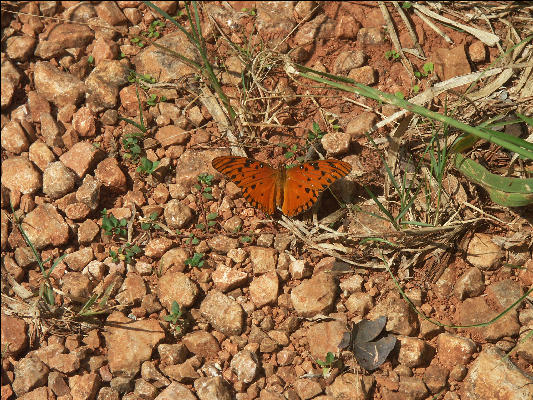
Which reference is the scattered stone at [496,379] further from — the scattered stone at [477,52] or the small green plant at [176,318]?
the scattered stone at [477,52]

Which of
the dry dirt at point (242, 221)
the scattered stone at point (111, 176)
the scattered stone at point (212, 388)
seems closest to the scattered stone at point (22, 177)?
the dry dirt at point (242, 221)

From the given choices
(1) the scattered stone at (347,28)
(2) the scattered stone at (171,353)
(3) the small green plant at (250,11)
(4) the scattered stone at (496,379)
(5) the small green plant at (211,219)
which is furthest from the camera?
(3) the small green plant at (250,11)

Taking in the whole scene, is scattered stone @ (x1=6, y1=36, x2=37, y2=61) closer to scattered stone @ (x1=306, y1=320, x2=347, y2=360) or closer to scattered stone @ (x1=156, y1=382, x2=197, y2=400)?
scattered stone @ (x1=156, y1=382, x2=197, y2=400)

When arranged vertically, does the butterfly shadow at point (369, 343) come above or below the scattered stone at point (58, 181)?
below

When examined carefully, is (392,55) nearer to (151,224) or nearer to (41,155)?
(151,224)

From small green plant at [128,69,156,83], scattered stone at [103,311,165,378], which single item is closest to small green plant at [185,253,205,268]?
scattered stone at [103,311,165,378]

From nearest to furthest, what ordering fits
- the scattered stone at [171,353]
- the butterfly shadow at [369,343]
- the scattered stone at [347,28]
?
the butterfly shadow at [369,343] < the scattered stone at [171,353] < the scattered stone at [347,28]

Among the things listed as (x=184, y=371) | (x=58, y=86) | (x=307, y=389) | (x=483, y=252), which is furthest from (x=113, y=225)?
(x=483, y=252)

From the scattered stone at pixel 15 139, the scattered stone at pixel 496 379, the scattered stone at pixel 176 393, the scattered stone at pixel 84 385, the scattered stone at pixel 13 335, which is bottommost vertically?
the scattered stone at pixel 84 385
